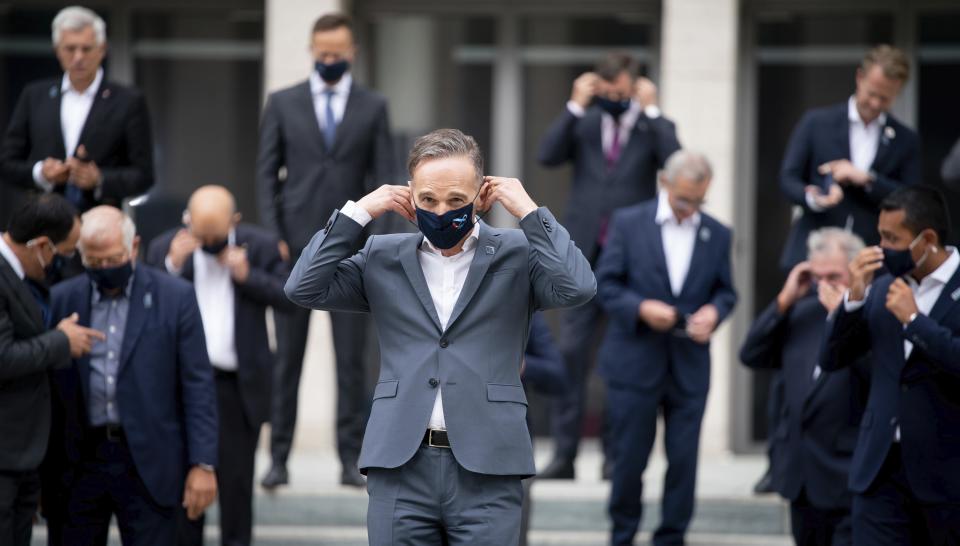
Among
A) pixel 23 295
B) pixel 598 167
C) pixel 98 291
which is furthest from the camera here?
pixel 598 167

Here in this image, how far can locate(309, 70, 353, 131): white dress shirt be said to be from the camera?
906 cm

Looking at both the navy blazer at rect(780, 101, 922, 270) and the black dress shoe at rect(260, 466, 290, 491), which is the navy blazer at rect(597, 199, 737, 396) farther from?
the black dress shoe at rect(260, 466, 290, 491)

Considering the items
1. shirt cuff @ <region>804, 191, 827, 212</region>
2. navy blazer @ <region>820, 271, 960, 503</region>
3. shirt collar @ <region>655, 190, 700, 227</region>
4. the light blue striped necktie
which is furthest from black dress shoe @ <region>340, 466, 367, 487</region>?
navy blazer @ <region>820, 271, 960, 503</region>

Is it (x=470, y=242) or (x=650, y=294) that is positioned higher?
(x=470, y=242)

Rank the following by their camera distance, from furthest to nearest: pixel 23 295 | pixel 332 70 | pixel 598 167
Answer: pixel 598 167 < pixel 332 70 < pixel 23 295

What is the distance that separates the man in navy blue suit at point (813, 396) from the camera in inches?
295

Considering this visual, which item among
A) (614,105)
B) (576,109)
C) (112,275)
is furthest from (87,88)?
(614,105)

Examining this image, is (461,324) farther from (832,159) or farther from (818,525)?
(832,159)

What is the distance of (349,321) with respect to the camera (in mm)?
8969

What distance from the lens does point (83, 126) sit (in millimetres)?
8461

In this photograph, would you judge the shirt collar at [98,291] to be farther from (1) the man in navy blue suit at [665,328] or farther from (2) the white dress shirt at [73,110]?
(1) the man in navy blue suit at [665,328]

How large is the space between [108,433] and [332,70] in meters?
2.79

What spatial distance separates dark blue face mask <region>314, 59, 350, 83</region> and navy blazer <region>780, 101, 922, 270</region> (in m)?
2.34

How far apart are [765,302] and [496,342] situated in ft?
20.5
